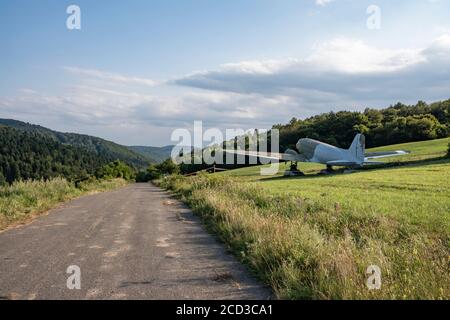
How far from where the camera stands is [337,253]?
6.70 m

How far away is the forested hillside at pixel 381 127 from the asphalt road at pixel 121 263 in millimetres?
81458

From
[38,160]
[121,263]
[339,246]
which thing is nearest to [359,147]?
[339,246]

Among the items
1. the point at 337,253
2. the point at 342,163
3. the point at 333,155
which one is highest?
the point at 333,155

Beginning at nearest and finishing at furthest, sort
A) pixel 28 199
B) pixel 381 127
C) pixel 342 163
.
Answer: pixel 28 199 < pixel 342 163 < pixel 381 127

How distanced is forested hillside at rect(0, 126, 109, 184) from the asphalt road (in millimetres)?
145668

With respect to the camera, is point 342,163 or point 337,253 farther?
point 342,163

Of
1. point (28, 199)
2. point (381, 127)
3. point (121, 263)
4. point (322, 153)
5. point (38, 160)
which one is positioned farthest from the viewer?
point (38, 160)

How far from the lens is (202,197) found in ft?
57.2

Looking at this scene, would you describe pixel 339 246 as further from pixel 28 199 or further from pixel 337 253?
pixel 28 199

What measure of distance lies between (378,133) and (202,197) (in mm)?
83993

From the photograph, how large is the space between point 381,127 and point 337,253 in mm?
93151

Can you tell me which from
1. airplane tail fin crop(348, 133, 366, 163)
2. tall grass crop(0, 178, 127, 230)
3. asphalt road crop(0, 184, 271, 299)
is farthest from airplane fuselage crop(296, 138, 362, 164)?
asphalt road crop(0, 184, 271, 299)

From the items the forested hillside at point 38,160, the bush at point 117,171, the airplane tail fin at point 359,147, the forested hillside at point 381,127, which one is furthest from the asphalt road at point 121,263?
the forested hillside at point 38,160
